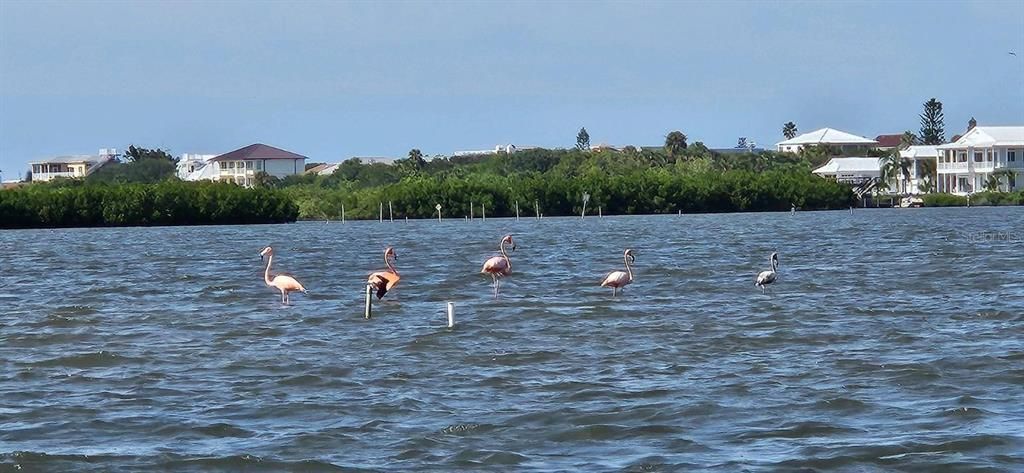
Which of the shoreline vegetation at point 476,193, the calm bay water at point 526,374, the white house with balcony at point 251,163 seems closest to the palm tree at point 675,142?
the shoreline vegetation at point 476,193

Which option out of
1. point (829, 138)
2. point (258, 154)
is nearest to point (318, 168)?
point (258, 154)

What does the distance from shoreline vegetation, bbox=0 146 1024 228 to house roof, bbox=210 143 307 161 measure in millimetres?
8109

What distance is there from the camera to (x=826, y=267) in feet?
149

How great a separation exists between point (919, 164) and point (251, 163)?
71155mm

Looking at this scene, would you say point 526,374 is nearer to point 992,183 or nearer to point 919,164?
point 992,183

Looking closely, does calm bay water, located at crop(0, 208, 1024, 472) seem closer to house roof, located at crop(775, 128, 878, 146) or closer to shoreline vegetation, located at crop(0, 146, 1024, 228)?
shoreline vegetation, located at crop(0, 146, 1024, 228)

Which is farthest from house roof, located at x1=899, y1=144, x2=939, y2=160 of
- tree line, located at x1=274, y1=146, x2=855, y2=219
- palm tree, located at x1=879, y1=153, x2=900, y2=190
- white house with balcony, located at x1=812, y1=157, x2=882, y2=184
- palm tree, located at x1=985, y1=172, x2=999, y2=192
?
tree line, located at x1=274, y1=146, x2=855, y2=219

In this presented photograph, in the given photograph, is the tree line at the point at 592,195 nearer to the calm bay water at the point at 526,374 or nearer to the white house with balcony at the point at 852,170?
the white house with balcony at the point at 852,170

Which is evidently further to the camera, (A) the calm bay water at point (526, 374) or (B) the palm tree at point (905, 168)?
(B) the palm tree at point (905, 168)

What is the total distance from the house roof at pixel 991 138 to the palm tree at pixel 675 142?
3933cm

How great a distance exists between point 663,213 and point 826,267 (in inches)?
3458

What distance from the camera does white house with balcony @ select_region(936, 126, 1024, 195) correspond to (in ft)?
436

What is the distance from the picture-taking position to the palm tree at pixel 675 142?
171m

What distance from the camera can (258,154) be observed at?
180 metres
